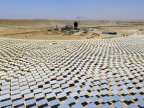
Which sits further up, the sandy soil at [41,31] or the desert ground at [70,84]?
the desert ground at [70,84]

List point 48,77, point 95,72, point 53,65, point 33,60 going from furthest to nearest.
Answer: point 33,60 < point 53,65 < point 95,72 < point 48,77

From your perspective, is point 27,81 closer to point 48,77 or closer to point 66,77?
point 48,77

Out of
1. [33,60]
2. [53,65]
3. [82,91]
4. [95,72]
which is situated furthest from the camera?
[33,60]

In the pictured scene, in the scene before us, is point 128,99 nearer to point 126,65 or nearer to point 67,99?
point 67,99

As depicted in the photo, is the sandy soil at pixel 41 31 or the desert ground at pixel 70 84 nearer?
the desert ground at pixel 70 84

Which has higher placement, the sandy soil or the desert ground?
the desert ground

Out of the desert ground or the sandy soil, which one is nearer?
the desert ground

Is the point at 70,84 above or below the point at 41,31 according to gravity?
above

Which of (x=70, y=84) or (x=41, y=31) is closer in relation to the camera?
(x=70, y=84)

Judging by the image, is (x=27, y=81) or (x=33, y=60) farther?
(x=33, y=60)

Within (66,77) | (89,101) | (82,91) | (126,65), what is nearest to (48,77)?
(66,77)
